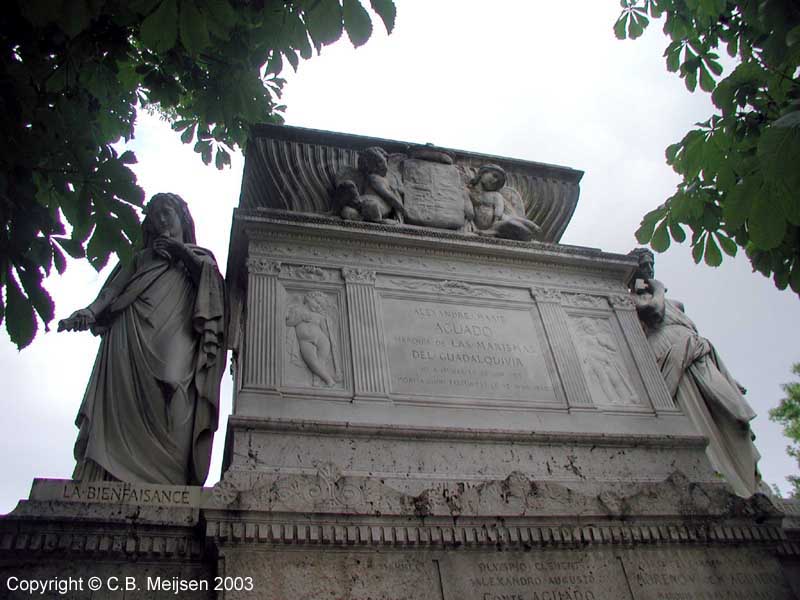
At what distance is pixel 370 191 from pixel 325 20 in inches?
199

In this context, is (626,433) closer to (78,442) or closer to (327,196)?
(327,196)

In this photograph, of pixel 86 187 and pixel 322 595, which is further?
pixel 322 595

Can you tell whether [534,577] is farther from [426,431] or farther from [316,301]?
[316,301]

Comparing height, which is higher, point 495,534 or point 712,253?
point 712,253

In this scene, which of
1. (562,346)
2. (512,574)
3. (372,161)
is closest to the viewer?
(512,574)

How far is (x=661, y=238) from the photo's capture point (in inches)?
257

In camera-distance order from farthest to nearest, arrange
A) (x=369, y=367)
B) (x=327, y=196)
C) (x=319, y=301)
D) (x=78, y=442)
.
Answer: (x=327, y=196) < (x=319, y=301) < (x=369, y=367) < (x=78, y=442)

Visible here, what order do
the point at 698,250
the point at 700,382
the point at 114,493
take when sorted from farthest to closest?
the point at 700,382 < the point at 698,250 < the point at 114,493

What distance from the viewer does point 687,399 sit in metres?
8.52

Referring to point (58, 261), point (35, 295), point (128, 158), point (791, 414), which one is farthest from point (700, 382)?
point (791, 414)

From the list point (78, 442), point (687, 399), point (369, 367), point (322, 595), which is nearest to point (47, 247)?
point (78, 442)

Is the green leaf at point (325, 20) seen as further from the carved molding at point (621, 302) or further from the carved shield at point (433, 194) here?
the carved molding at point (621, 302)

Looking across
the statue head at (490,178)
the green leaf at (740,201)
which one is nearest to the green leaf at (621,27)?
the statue head at (490,178)

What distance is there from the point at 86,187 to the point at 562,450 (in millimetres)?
5089
